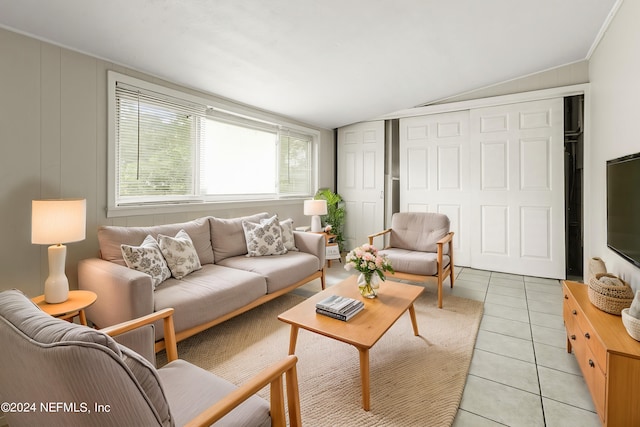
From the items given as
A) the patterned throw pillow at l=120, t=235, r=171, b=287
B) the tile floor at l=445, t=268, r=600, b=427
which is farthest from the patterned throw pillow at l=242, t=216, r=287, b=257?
the tile floor at l=445, t=268, r=600, b=427

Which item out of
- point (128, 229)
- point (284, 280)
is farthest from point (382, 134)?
point (128, 229)

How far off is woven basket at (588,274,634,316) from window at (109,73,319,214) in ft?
11.2

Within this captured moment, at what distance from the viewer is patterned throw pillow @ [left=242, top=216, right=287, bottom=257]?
3225mm

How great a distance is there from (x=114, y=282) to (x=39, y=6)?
173 centimetres

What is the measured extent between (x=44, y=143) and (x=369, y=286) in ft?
8.42

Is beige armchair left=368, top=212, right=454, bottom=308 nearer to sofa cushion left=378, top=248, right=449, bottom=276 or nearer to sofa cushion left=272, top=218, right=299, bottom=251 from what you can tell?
sofa cushion left=378, top=248, right=449, bottom=276

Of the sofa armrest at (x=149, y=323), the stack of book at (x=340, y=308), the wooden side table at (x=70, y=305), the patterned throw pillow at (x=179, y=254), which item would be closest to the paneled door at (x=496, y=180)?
the stack of book at (x=340, y=308)

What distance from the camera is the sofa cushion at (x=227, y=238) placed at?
3.09 metres

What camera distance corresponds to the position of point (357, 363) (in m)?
2.04

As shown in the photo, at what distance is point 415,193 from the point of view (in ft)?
15.6

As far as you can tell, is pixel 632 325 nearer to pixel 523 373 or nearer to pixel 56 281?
pixel 523 373

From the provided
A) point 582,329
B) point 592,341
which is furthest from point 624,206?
point 592,341

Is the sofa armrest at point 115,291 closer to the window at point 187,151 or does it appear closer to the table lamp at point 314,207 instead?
the window at point 187,151

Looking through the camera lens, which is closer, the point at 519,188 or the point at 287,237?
the point at 287,237
